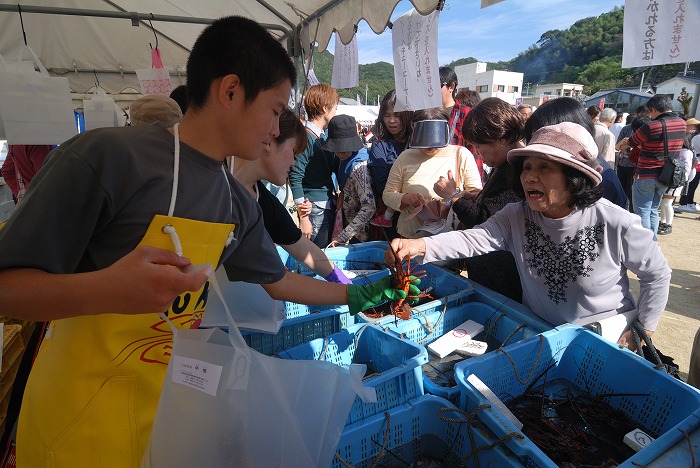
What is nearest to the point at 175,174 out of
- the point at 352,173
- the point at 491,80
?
the point at 352,173

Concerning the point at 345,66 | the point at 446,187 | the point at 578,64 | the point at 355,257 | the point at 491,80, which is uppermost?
the point at 578,64

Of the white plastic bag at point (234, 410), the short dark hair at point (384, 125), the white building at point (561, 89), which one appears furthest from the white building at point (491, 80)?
the white plastic bag at point (234, 410)

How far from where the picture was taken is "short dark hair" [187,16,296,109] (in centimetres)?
102

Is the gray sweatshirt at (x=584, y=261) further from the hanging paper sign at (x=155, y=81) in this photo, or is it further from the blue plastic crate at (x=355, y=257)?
the hanging paper sign at (x=155, y=81)

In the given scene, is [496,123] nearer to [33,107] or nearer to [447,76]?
[447,76]

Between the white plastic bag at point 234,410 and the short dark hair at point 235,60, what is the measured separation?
55 centimetres

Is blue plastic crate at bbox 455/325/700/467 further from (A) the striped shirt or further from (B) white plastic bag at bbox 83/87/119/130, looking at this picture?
(A) the striped shirt

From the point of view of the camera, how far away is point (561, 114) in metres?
2.16

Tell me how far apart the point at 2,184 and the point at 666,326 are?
852cm

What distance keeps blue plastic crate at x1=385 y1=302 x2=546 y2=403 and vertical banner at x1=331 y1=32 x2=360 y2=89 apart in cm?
266

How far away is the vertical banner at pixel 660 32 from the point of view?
4.24 feet

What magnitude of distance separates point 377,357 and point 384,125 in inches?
96.7

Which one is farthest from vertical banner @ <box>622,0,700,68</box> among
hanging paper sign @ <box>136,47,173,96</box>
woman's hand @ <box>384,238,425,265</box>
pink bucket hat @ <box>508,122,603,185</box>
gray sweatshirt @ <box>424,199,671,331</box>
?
hanging paper sign @ <box>136,47,173,96</box>

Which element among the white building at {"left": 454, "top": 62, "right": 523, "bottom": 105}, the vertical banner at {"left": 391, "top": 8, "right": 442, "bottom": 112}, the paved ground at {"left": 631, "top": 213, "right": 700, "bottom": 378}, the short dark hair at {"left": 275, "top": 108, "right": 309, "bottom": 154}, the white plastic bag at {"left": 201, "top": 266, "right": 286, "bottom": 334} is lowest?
the paved ground at {"left": 631, "top": 213, "right": 700, "bottom": 378}
